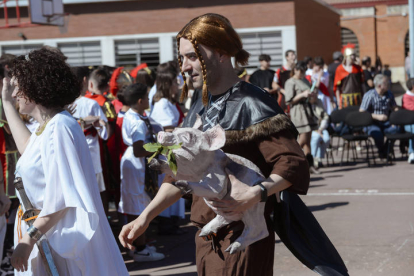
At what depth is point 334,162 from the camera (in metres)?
13.6

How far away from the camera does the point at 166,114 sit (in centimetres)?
801

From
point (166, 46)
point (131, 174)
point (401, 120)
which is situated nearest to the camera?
point (131, 174)

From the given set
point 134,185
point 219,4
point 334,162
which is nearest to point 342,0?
point 219,4

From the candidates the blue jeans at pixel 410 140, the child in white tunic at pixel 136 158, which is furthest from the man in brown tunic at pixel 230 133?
the blue jeans at pixel 410 140

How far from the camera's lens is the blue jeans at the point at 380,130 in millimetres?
13086

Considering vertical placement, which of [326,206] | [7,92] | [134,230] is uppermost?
[7,92]

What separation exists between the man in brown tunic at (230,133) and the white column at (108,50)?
21572mm

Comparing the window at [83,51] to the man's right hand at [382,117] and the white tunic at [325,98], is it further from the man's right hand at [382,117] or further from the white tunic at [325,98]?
the man's right hand at [382,117]

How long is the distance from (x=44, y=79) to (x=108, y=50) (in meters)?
21.0

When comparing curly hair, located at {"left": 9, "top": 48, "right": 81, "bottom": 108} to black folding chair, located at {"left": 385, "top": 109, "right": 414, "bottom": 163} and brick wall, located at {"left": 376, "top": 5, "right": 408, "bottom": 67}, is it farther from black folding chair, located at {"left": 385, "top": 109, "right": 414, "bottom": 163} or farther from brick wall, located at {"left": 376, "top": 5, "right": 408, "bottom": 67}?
brick wall, located at {"left": 376, "top": 5, "right": 408, "bottom": 67}

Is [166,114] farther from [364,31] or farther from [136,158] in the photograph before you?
[364,31]

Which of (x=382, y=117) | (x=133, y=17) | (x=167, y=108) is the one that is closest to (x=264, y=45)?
(x=133, y=17)

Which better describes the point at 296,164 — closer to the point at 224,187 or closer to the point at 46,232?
the point at 224,187

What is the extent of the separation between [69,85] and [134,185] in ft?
11.4
